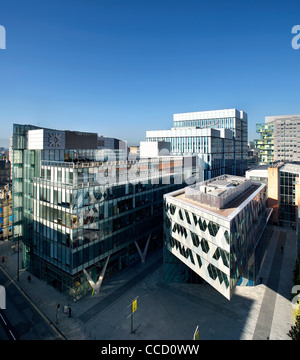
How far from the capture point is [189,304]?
29344mm

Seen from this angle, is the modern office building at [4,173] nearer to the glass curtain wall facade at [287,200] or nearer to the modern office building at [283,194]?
the modern office building at [283,194]

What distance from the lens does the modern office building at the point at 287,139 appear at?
123438 mm

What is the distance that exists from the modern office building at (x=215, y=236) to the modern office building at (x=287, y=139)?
107 m

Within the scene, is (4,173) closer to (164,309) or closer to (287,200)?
(164,309)

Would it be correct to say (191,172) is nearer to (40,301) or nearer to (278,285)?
(278,285)

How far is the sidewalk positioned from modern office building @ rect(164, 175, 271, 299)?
10.3 feet

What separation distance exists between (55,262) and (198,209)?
2039cm

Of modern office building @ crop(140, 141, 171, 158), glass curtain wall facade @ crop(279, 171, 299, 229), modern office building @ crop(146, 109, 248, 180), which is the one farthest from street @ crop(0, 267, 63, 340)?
modern office building @ crop(146, 109, 248, 180)

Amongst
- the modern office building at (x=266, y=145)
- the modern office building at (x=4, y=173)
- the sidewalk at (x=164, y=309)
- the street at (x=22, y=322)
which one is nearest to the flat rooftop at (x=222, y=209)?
the sidewalk at (x=164, y=309)

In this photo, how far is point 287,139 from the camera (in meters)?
126

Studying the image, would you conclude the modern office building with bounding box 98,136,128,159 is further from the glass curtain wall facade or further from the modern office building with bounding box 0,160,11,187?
the modern office building with bounding box 0,160,11,187

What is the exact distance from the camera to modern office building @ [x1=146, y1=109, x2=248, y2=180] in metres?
74.2
